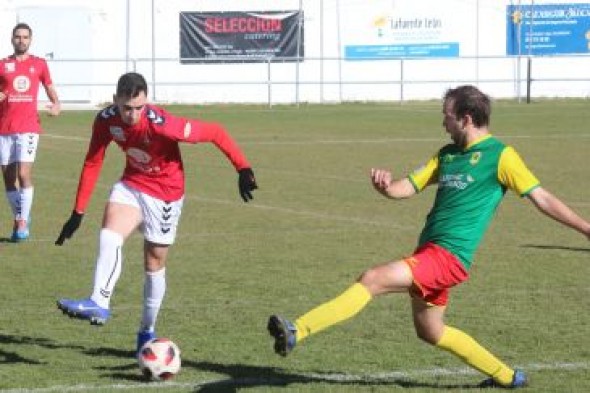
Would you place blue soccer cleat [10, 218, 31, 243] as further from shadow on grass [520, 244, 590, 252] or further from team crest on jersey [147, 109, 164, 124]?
team crest on jersey [147, 109, 164, 124]

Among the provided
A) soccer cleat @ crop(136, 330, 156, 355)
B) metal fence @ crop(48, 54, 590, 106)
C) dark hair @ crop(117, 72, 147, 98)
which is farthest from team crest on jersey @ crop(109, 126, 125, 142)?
metal fence @ crop(48, 54, 590, 106)

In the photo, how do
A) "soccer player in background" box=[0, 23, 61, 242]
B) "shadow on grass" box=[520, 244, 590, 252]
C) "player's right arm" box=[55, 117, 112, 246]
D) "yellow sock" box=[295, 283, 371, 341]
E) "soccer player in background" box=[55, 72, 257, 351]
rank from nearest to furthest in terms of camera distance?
"yellow sock" box=[295, 283, 371, 341] < "soccer player in background" box=[55, 72, 257, 351] < "player's right arm" box=[55, 117, 112, 246] < "shadow on grass" box=[520, 244, 590, 252] < "soccer player in background" box=[0, 23, 61, 242]

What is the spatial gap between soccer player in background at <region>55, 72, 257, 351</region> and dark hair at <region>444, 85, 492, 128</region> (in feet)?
5.02

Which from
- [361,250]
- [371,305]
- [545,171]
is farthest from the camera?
[545,171]

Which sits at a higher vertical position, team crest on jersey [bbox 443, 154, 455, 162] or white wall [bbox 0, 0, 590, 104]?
white wall [bbox 0, 0, 590, 104]

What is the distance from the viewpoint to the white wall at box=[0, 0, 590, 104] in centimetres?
4519

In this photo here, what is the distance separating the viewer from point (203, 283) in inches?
458

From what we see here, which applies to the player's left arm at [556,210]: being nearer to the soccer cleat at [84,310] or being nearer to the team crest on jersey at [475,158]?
the team crest on jersey at [475,158]

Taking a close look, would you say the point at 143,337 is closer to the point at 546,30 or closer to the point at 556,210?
the point at 556,210

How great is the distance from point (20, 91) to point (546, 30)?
35830 millimetres

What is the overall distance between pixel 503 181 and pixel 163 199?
91.4 inches

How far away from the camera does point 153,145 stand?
830 cm

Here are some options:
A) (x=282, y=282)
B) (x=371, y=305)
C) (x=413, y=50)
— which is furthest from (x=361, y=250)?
(x=413, y=50)

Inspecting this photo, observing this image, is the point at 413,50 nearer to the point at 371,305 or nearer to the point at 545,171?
the point at 545,171
